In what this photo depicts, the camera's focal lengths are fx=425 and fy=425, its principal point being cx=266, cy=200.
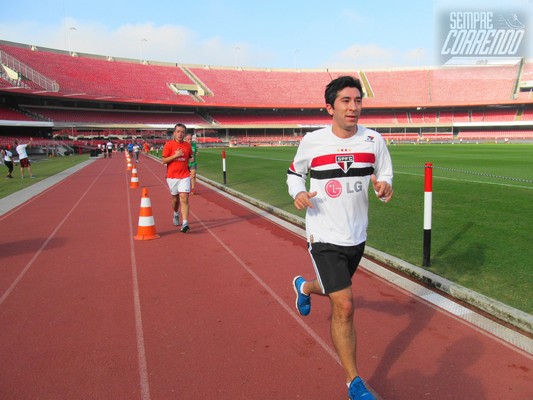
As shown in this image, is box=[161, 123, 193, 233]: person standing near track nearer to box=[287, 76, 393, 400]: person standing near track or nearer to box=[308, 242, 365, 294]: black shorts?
box=[287, 76, 393, 400]: person standing near track

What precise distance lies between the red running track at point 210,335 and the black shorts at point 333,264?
0.79 metres

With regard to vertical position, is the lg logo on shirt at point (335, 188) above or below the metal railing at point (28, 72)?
below

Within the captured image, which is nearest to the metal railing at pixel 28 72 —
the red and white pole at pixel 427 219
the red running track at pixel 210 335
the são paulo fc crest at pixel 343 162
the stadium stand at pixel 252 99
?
the stadium stand at pixel 252 99

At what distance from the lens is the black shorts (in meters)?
2.93

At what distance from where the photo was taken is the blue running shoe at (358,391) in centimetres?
269

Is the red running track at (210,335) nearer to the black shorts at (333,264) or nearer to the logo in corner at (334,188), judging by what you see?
the black shorts at (333,264)

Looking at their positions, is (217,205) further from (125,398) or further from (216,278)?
(125,398)

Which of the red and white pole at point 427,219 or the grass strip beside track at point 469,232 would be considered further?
the red and white pole at point 427,219

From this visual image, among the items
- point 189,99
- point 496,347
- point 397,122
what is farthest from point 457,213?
point 397,122

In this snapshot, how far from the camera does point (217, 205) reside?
11.8 metres

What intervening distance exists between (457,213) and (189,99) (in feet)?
212

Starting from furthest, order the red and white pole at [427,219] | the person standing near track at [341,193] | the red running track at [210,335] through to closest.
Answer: the red and white pole at [427,219], the red running track at [210,335], the person standing near track at [341,193]

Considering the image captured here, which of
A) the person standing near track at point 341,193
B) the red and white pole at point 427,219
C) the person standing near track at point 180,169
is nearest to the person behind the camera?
the person standing near track at point 341,193

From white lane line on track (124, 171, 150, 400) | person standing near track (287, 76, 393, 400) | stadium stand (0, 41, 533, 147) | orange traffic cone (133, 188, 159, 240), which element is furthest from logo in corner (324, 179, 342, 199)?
stadium stand (0, 41, 533, 147)
